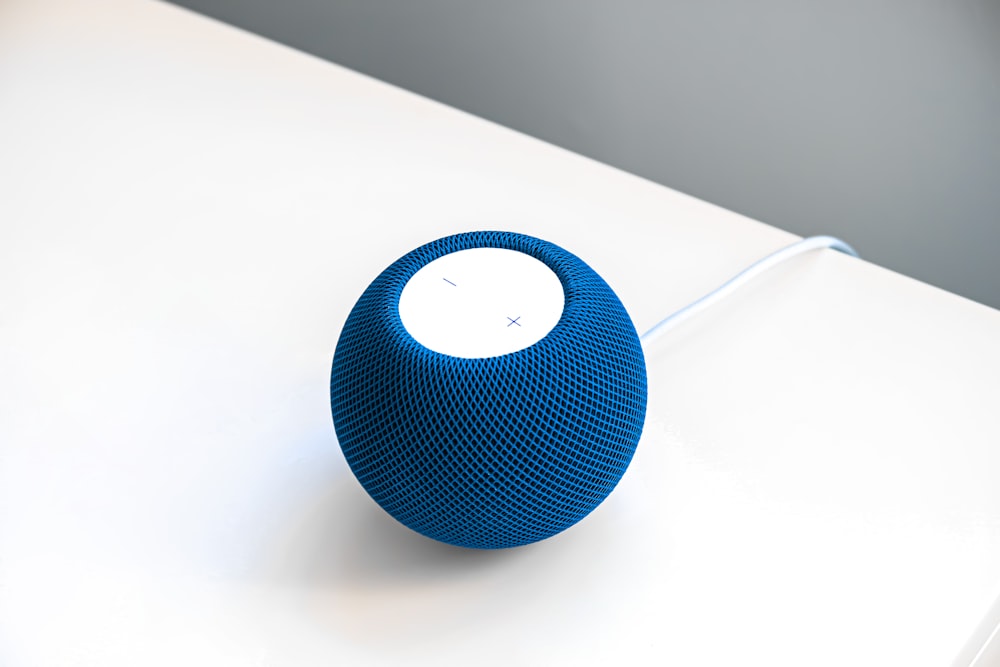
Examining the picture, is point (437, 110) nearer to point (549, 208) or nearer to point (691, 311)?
point (549, 208)

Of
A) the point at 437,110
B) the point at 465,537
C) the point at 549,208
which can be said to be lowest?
the point at 465,537

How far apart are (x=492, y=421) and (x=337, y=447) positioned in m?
0.24

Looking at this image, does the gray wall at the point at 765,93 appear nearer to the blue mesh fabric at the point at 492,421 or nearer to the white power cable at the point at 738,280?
the white power cable at the point at 738,280

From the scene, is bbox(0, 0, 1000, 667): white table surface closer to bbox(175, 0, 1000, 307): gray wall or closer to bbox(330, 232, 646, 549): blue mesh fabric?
bbox(330, 232, 646, 549): blue mesh fabric

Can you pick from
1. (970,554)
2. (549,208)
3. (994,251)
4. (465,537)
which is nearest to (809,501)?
(970,554)

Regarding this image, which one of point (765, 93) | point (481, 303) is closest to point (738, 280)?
point (481, 303)

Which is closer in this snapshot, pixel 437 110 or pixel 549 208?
pixel 549 208

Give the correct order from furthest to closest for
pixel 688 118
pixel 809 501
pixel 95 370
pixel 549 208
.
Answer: pixel 688 118 → pixel 549 208 → pixel 95 370 → pixel 809 501

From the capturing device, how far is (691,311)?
2.69ft

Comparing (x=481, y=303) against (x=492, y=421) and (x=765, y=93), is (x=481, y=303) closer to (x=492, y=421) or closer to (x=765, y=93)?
(x=492, y=421)

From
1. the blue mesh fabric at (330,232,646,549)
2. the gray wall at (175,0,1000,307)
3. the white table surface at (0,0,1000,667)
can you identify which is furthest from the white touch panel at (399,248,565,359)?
the gray wall at (175,0,1000,307)

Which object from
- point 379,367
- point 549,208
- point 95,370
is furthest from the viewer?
point 549,208

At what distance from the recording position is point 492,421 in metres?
0.54

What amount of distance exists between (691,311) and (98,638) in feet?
1.62
